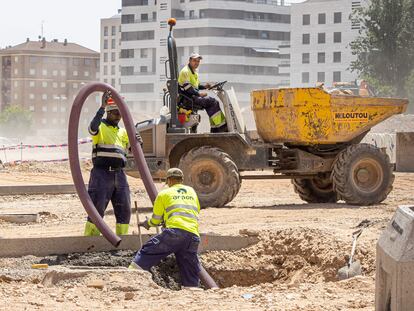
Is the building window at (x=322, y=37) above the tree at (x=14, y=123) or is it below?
above

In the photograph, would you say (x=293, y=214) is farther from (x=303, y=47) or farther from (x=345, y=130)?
(x=303, y=47)

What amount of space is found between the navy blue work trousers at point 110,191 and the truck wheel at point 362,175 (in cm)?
632

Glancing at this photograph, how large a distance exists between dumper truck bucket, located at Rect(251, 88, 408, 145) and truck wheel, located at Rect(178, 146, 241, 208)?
3.57ft

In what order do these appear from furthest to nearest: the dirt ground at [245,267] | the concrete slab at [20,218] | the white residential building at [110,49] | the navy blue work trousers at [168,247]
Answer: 1. the white residential building at [110,49]
2. the concrete slab at [20,218]
3. the navy blue work trousers at [168,247]
4. the dirt ground at [245,267]

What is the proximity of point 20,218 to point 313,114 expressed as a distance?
5.63 meters

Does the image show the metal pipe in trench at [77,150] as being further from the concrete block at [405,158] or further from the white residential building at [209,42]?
the white residential building at [209,42]

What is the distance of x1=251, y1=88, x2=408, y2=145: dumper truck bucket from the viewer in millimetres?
16969

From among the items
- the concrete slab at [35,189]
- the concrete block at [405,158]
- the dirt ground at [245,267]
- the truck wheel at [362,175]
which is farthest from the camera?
the concrete block at [405,158]

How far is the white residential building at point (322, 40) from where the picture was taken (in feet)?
320

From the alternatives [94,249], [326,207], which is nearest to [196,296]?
[94,249]

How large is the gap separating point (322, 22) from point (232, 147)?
274ft

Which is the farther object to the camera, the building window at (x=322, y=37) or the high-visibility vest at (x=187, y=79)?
the building window at (x=322, y=37)

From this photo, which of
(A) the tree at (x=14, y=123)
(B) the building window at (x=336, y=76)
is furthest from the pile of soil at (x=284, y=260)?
(A) the tree at (x=14, y=123)

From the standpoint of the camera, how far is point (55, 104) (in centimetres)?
14675
